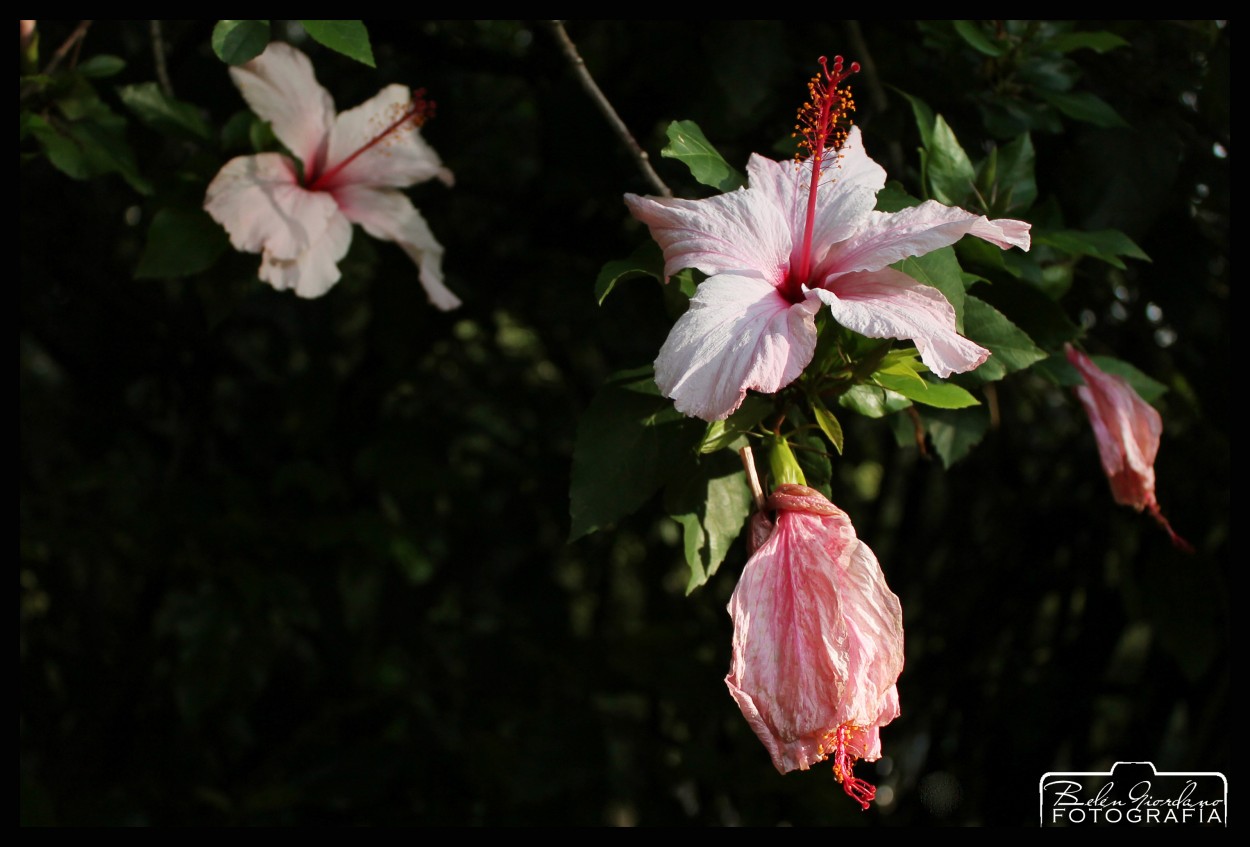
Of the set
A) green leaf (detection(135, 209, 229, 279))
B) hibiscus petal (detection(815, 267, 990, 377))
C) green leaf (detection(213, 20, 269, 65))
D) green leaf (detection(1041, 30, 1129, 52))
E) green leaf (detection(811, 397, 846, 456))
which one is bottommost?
green leaf (detection(135, 209, 229, 279))

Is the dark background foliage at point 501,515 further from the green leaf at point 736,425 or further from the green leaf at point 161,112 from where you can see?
the green leaf at point 736,425

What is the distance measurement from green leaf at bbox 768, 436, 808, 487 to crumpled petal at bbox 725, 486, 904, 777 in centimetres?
6

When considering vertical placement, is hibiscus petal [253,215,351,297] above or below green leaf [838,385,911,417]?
below

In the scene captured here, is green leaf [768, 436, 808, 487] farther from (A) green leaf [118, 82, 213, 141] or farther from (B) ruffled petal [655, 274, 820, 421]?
(A) green leaf [118, 82, 213, 141]

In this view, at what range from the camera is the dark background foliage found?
5.18ft

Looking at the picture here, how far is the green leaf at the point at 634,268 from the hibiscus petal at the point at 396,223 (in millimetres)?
368

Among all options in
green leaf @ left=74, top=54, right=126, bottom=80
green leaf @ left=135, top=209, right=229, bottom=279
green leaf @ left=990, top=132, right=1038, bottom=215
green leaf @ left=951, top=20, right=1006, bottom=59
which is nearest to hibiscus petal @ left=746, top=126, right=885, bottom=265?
green leaf @ left=990, top=132, right=1038, bottom=215

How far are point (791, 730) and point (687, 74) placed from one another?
41.8 inches

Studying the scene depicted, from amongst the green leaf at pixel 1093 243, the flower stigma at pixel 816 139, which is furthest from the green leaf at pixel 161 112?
the green leaf at pixel 1093 243

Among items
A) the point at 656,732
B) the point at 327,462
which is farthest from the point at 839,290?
the point at 656,732

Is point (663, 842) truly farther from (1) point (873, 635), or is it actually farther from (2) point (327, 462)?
(1) point (873, 635)

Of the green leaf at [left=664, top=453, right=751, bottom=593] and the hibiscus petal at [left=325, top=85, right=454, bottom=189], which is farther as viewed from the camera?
the hibiscus petal at [left=325, top=85, right=454, bottom=189]

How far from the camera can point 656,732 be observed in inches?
88.0

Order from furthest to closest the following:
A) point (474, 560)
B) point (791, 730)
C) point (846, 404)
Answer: point (474, 560)
point (846, 404)
point (791, 730)
